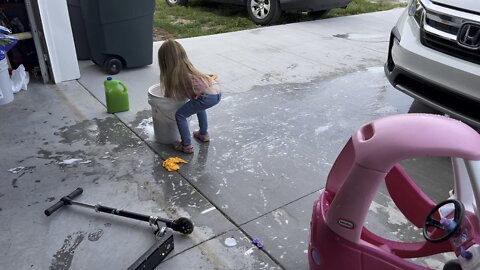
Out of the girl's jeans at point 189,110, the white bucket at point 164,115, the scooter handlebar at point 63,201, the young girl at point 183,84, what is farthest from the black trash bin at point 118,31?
the scooter handlebar at point 63,201

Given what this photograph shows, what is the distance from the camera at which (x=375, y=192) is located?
1606 millimetres

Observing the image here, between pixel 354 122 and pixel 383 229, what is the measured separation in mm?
1523

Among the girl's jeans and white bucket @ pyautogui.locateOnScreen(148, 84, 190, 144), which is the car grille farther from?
white bucket @ pyautogui.locateOnScreen(148, 84, 190, 144)

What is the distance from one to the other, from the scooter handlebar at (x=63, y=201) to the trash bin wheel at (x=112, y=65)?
2412mm

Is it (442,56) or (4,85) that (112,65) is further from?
(442,56)

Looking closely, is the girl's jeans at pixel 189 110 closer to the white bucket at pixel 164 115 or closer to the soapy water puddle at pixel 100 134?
the white bucket at pixel 164 115

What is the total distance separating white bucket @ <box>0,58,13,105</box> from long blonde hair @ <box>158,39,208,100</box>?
5.91 ft

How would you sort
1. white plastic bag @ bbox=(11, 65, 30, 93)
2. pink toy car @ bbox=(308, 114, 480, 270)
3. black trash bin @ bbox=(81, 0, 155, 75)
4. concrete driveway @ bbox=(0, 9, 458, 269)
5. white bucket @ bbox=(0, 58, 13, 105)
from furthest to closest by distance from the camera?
black trash bin @ bbox=(81, 0, 155, 75) → white plastic bag @ bbox=(11, 65, 30, 93) → white bucket @ bbox=(0, 58, 13, 105) → concrete driveway @ bbox=(0, 9, 458, 269) → pink toy car @ bbox=(308, 114, 480, 270)

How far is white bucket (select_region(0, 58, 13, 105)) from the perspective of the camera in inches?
151

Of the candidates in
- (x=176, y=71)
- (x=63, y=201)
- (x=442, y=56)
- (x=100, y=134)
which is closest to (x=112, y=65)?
(x=100, y=134)

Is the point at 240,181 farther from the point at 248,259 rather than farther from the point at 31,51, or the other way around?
the point at 31,51

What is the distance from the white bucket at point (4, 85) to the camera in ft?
12.5

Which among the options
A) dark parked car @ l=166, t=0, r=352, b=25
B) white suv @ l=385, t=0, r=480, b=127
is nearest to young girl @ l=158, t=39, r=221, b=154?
white suv @ l=385, t=0, r=480, b=127

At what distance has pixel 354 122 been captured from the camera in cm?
376
